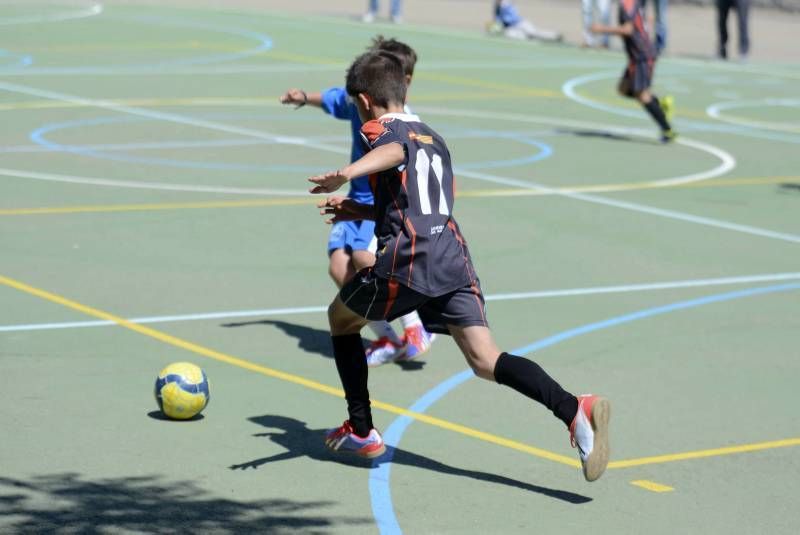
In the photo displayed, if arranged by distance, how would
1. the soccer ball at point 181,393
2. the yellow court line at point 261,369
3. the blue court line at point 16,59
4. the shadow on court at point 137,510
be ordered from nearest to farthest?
the shadow on court at point 137,510 < the yellow court line at point 261,369 < the soccer ball at point 181,393 < the blue court line at point 16,59

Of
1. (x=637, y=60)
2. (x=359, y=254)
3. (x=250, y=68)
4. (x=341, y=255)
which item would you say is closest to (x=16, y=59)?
(x=250, y=68)

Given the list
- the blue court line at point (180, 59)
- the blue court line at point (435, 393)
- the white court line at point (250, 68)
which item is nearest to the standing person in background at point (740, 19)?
the white court line at point (250, 68)

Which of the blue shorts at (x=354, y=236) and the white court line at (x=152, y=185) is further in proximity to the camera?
the white court line at (x=152, y=185)

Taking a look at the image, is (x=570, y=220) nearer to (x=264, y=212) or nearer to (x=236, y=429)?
(x=264, y=212)

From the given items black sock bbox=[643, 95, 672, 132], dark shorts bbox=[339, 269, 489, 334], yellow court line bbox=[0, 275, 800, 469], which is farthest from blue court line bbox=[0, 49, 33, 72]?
dark shorts bbox=[339, 269, 489, 334]

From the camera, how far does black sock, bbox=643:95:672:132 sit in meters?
19.6

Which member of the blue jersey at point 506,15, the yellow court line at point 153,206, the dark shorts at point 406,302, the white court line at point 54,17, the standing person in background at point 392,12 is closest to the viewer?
the dark shorts at point 406,302

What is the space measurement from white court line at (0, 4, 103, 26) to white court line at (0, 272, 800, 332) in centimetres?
2416

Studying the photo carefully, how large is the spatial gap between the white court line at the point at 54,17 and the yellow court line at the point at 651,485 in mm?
A: 28131

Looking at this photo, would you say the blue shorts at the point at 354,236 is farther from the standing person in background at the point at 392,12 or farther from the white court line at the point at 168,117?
the standing person in background at the point at 392,12

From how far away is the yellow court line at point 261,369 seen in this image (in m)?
7.84

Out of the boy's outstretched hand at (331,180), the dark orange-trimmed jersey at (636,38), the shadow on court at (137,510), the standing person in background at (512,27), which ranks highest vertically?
the boy's outstretched hand at (331,180)

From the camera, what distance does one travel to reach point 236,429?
26.2 feet

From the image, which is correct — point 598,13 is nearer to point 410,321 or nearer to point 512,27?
point 512,27
